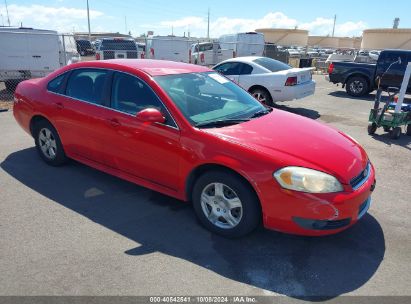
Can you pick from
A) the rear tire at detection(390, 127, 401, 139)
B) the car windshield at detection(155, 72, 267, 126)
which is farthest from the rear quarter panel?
the rear tire at detection(390, 127, 401, 139)

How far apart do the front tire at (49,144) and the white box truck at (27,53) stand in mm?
6963

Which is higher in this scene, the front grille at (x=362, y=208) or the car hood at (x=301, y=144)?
the car hood at (x=301, y=144)

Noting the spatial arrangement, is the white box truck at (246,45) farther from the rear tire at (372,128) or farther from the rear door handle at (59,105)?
the rear door handle at (59,105)

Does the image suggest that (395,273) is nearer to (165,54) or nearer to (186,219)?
(186,219)

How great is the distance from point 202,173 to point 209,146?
0.34 metres

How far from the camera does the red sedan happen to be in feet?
10.1

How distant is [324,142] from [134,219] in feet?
7.05

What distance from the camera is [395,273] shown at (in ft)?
9.93

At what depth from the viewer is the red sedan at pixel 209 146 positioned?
3.08 metres

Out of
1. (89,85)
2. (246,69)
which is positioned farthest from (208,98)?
(246,69)

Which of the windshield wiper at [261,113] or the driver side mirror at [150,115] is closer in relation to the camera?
the driver side mirror at [150,115]

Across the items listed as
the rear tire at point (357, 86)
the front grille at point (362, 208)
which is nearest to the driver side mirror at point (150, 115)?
the front grille at point (362, 208)

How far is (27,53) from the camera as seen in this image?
11.0m

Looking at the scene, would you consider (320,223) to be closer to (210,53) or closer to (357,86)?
(357,86)
